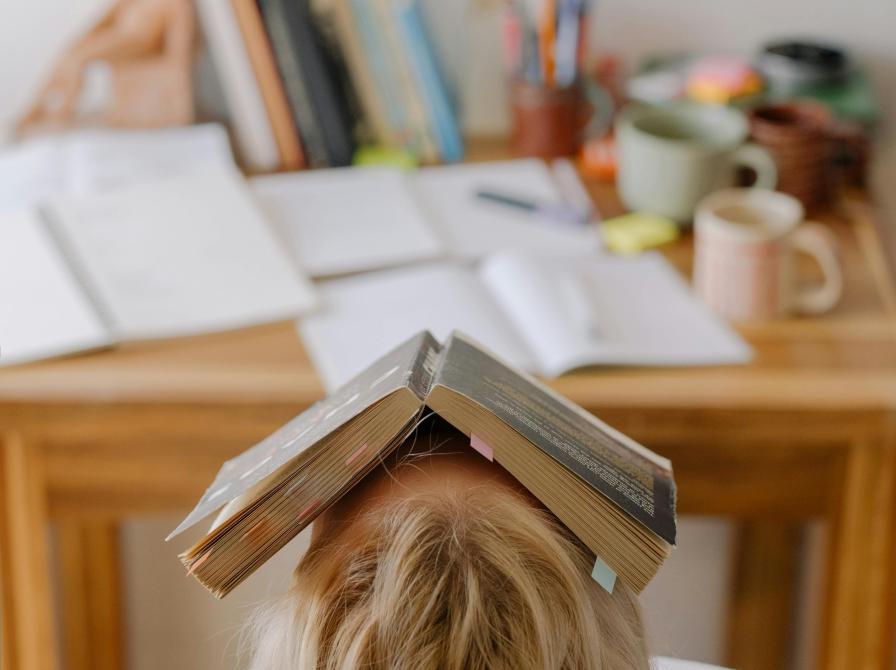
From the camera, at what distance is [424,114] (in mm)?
1339

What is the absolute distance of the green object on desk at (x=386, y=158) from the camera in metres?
1.33

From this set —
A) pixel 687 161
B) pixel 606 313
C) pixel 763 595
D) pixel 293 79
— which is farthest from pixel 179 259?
pixel 763 595

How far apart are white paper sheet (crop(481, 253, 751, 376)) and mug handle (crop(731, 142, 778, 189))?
0.14 metres

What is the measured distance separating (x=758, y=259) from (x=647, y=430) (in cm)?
20

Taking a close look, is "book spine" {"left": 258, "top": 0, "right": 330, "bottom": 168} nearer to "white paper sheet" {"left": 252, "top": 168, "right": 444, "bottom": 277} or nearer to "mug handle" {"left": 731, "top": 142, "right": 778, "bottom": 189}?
"white paper sheet" {"left": 252, "top": 168, "right": 444, "bottom": 277}

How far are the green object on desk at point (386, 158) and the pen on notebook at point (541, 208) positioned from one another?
0.39 ft

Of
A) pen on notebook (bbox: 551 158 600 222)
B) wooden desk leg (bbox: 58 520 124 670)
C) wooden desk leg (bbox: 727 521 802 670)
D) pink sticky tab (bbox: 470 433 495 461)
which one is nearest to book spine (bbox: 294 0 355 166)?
pen on notebook (bbox: 551 158 600 222)

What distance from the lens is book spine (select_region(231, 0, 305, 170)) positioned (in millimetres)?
1247

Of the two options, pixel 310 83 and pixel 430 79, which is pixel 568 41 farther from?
pixel 310 83

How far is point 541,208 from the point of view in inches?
48.3

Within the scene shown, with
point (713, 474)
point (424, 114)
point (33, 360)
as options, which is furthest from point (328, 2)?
point (713, 474)

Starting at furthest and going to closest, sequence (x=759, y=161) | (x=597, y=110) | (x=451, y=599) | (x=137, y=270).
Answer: (x=597, y=110), (x=759, y=161), (x=137, y=270), (x=451, y=599)

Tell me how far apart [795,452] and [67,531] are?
0.95 m

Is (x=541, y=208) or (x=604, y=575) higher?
(x=604, y=575)
